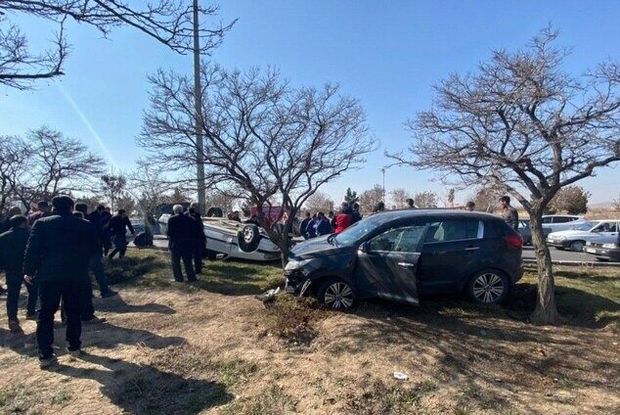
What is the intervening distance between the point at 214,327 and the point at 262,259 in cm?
555

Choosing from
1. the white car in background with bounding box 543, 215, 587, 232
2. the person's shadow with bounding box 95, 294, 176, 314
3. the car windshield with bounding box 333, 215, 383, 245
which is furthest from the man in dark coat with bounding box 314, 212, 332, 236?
the white car in background with bounding box 543, 215, 587, 232

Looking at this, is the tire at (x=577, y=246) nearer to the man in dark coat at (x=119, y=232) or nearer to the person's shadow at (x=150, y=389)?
the man in dark coat at (x=119, y=232)

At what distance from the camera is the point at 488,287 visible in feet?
23.8

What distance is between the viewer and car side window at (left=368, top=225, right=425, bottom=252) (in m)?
6.94

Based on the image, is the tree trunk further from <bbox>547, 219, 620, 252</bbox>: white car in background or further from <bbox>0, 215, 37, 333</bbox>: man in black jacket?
<bbox>547, 219, 620, 252</bbox>: white car in background

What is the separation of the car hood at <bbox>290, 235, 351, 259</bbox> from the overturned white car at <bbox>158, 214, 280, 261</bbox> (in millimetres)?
3981

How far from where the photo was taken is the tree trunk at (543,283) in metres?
6.61

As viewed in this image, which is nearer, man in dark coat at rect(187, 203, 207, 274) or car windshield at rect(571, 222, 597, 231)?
man in dark coat at rect(187, 203, 207, 274)

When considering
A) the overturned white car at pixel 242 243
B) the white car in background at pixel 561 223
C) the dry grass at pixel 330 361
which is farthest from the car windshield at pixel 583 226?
the overturned white car at pixel 242 243

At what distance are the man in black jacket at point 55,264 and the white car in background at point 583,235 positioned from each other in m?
19.9

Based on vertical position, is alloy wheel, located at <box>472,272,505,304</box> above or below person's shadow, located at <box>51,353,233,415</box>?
above

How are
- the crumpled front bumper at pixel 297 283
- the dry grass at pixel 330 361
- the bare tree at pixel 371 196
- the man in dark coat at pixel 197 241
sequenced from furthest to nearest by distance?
the bare tree at pixel 371 196 → the man in dark coat at pixel 197 241 → the crumpled front bumper at pixel 297 283 → the dry grass at pixel 330 361

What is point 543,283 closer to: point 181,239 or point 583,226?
point 181,239

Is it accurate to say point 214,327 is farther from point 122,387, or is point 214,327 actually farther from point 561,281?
point 561,281
